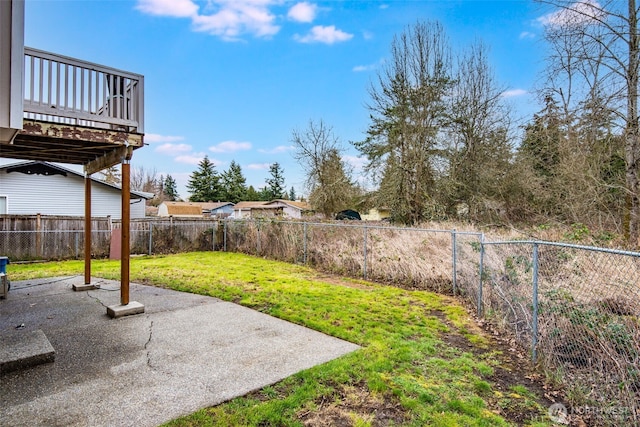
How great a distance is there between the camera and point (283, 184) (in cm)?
5359

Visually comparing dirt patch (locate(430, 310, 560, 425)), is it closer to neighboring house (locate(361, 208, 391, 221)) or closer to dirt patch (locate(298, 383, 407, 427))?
dirt patch (locate(298, 383, 407, 427))

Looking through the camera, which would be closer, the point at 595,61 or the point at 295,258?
the point at 595,61

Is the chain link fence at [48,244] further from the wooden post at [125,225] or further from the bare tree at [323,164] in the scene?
the bare tree at [323,164]

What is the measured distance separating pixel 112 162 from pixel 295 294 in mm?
3985

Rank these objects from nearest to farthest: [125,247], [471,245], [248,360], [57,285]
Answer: [248,360] → [125,247] → [471,245] → [57,285]

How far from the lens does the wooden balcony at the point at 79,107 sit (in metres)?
4.44

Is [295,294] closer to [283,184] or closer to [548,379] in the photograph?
[548,379]

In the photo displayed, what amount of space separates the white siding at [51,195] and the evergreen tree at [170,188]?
135ft

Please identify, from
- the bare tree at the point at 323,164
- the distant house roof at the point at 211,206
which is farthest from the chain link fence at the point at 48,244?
the distant house roof at the point at 211,206

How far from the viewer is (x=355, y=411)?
2.66 metres

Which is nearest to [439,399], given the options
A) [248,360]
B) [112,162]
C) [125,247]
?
[248,360]

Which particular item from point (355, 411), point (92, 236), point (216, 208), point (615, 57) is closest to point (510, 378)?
point (355, 411)

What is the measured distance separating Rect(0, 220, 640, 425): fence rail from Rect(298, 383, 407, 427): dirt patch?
1493 millimetres

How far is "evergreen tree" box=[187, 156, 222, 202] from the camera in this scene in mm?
45719
